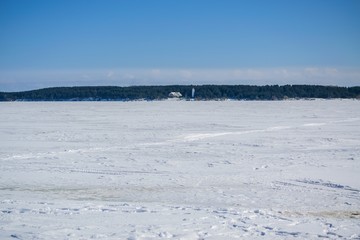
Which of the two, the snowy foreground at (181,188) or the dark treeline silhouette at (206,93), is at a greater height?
the dark treeline silhouette at (206,93)

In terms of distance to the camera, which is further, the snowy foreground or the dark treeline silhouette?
the dark treeline silhouette

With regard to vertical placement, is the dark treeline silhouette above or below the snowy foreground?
above

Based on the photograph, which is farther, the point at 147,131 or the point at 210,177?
the point at 147,131

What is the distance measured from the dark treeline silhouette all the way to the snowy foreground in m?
64.8

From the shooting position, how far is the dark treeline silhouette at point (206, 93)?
82000 millimetres

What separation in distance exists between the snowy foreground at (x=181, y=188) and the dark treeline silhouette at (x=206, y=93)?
6480 centimetres

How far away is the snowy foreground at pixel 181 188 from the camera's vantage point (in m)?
6.02

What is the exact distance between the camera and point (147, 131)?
19609 millimetres

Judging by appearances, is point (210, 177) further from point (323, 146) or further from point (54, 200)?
point (323, 146)

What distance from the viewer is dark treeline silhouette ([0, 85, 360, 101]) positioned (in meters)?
82.0

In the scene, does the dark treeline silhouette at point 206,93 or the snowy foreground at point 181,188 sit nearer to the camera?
the snowy foreground at point 181,188

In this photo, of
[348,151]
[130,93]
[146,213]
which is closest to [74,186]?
[146,213]

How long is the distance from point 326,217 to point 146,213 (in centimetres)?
275

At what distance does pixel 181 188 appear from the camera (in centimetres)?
870
